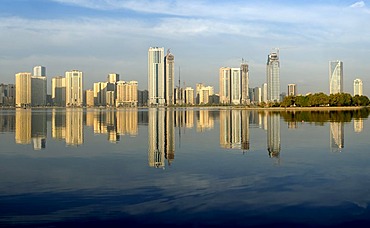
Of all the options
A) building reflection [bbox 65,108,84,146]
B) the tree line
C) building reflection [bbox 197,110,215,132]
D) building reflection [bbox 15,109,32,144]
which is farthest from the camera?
the tree line

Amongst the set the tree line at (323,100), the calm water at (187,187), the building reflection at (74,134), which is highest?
the tree line at (323,100)

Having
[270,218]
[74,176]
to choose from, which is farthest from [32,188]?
[270,218]

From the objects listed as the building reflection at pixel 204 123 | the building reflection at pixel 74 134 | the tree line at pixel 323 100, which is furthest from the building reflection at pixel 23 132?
the tree line at pixel 323 100

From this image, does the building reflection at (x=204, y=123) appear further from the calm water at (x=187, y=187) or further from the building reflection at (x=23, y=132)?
the calm water at (x=187, y=187)

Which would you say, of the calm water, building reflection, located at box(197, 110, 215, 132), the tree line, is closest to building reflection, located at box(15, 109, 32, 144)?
the calm water

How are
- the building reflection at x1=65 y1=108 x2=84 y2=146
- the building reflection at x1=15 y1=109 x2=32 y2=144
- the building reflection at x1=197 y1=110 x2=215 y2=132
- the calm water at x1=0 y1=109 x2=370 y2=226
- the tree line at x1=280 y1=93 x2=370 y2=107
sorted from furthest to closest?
1. the tree line at x1=280 y1=93 x2=370 y2=107
2. the building reflection at x1=197 y1=110 x2=215 y2=132
3. the building reflection at x1=15 y1=109 x2=32 y2=144
4. the building reflection at x1=65 y1=108 x2=84 y2=146
5. the calm water at x1=0 y1=109 x2=370 y2=226

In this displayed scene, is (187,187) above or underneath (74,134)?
underneath

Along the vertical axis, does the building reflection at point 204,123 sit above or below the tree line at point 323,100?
below

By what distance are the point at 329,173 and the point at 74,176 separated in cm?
771

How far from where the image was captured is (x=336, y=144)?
19797mm

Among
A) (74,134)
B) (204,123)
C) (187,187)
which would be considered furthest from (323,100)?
(187,187)

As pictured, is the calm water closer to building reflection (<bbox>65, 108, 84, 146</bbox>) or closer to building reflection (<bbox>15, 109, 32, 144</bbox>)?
building reflection (<bbox>65, 108, 84, 146</bbox>)

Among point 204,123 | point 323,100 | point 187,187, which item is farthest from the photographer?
point 323,100

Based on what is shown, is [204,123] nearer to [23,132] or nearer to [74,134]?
[74,134]
